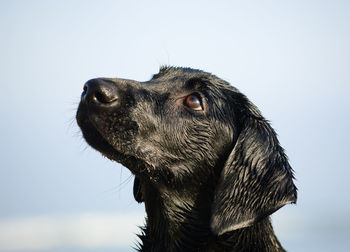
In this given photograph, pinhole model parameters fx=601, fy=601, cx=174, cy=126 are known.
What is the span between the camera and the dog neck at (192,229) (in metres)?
5.00

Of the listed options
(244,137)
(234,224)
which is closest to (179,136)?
(244,137)

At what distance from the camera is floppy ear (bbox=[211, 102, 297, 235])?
4.78m

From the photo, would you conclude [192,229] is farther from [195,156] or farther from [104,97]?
[104,97]

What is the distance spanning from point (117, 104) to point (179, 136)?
25.9 inches

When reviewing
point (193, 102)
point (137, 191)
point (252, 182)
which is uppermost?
point (193, 102)

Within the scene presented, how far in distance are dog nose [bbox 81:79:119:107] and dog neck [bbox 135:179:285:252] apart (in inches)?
38.7

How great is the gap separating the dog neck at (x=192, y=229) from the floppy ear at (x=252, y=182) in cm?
27

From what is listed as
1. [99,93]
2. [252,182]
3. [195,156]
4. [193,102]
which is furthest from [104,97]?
[252,182]

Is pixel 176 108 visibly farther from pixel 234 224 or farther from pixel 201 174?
pixel 234 224

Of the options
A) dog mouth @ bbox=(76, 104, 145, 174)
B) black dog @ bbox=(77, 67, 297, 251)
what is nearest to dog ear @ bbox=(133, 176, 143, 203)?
black dog @ bbox=(77, 67, 297, 251)

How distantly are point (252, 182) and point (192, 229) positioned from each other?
0.69 m

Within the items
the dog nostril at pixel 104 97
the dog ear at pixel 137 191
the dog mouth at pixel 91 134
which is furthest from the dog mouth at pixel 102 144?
the dog ear at pixel 137 191

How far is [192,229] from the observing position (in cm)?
518

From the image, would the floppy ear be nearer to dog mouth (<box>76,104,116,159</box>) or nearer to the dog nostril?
dog mouth (<box>76,104,116,159</box>)
